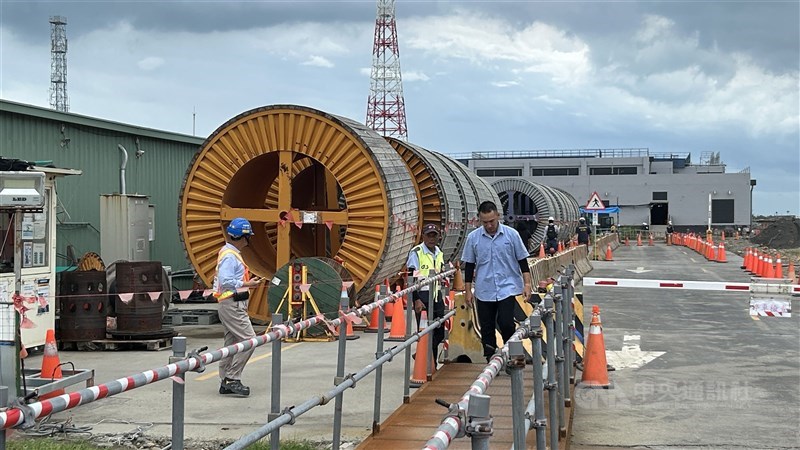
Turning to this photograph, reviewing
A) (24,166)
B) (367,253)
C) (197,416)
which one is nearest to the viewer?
(197,416)

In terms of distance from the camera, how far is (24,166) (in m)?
9.98

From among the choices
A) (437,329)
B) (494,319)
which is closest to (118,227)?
(437,329)

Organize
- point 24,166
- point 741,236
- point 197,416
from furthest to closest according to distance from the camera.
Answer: point 741,236 < point 24,166 < point 197,416

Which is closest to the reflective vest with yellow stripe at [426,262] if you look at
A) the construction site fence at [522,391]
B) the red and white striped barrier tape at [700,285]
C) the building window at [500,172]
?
the construction site fence at [522,391]

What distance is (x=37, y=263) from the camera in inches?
471

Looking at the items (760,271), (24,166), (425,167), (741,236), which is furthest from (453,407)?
(741,236)

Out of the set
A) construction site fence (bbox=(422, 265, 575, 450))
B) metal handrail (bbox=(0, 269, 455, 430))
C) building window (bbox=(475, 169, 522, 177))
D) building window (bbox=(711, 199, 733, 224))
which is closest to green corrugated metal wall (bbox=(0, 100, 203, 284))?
construction site fence (bbox=(422, 265, 575, 450))

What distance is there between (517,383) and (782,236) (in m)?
53.9

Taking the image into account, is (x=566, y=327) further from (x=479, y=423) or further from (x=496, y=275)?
(x=479, y=423)

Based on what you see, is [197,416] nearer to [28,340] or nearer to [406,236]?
[28,340]

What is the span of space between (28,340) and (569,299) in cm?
735

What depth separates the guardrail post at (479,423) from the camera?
9.71 ft

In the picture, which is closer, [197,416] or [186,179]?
[197,416]

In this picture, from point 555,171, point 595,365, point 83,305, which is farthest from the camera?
point 555,171
